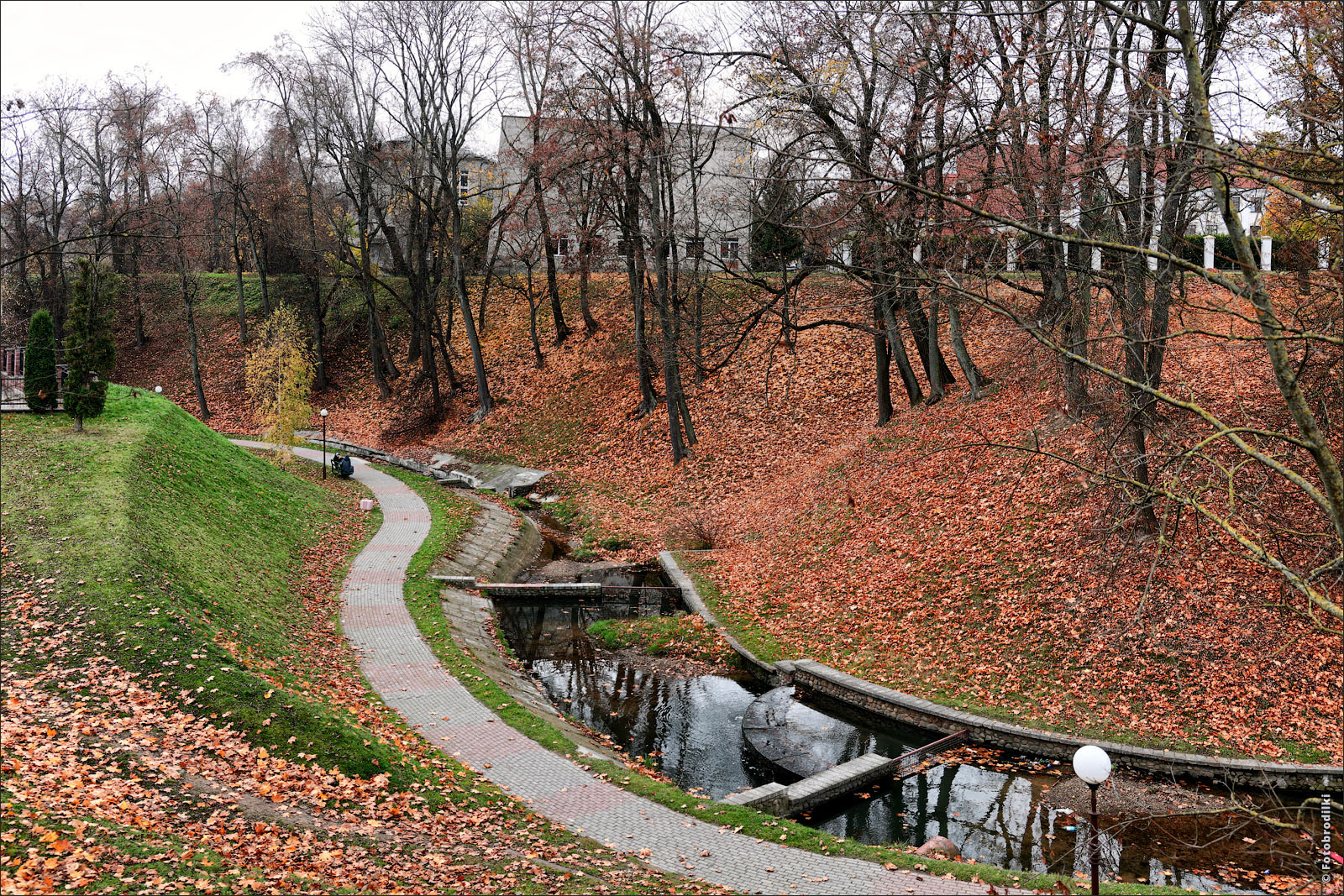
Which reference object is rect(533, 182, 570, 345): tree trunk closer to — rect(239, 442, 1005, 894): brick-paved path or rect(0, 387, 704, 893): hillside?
rect(0, 387, 704, 893): hillside

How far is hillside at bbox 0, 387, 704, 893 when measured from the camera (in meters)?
7.79

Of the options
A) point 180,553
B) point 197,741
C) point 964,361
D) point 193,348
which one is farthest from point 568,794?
point 193,348

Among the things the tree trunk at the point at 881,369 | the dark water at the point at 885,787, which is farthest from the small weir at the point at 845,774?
the tree trunk at the point at 881,369

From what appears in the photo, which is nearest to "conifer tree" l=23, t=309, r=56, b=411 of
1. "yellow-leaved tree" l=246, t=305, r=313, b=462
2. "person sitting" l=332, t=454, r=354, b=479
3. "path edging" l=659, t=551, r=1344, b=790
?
"yellow-leaved tree" l=246, t=305, r=313, b=462

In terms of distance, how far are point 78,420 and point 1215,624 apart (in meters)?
23.7

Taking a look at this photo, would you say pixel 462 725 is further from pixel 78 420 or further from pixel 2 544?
pixel 78 420

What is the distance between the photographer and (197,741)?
398 inches

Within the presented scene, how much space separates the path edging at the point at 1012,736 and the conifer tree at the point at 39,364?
18.3 metres

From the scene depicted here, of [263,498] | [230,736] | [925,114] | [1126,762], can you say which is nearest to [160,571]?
[230,736]

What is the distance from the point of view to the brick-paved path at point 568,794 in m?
Result: 9.18

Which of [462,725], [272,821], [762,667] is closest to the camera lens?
[272,821]

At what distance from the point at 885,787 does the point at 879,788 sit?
0.30 ft

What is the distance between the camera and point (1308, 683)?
12.5 meters

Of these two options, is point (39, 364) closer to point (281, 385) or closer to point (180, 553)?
point (281, 385)
